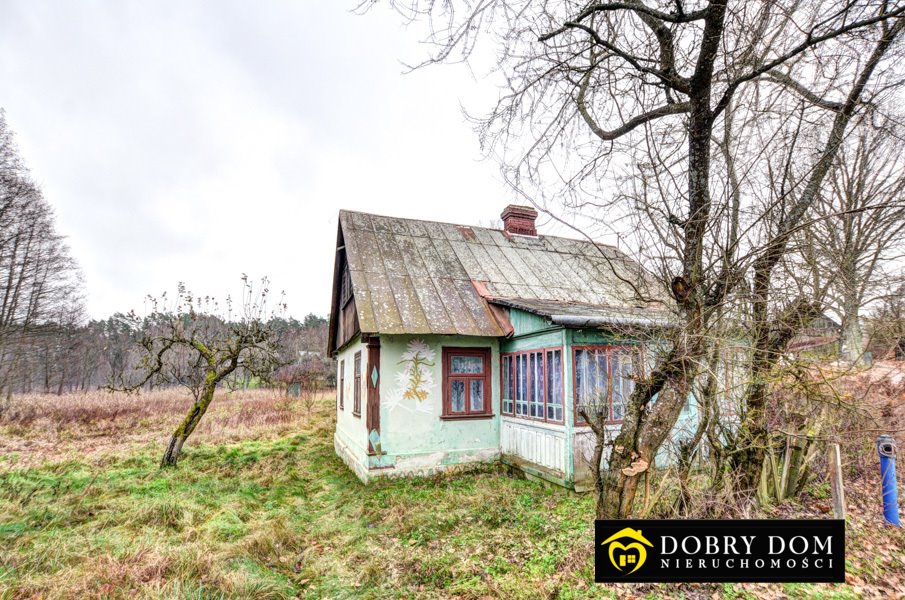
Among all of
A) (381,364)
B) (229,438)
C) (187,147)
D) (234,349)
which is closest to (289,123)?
(187,147)

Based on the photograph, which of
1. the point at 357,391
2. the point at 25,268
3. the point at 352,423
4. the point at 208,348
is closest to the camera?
the point at 357,391

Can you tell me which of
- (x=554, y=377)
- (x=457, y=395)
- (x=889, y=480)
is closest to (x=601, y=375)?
(x=554, y=377)

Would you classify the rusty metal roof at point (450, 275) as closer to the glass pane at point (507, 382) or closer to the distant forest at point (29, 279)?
the glass pane at point (507, 382)

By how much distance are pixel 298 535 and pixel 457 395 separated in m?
4.10

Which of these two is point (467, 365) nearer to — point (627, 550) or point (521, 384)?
point (521, 384)

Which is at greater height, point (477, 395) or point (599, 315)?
point (599, 315)

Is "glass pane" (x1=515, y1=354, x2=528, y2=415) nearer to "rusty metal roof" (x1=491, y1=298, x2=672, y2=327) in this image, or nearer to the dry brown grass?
"rusty metal roof" (x1=491, y1=298, x2=672, y2=327)

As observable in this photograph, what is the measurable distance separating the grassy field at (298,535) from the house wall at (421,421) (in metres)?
0.45

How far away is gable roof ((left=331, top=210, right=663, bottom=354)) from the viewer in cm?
861

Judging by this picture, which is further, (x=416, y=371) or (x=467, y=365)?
(x=467, y=365)

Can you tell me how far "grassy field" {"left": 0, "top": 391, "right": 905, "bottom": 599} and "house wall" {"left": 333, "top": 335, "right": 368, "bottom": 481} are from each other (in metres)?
0.43

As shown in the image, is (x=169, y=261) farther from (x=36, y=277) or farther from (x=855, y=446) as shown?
(x=855, y=446)

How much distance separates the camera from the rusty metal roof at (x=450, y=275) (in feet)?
28.3

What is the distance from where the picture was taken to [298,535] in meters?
5.71
